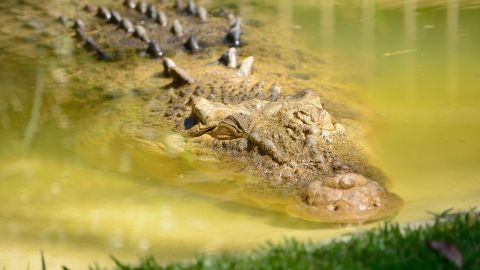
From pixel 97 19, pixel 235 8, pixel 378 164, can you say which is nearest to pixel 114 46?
pixel 97 19

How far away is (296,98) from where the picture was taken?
21.2ft

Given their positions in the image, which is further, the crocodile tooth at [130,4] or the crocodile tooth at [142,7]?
the crocodile tooth at [130,4]

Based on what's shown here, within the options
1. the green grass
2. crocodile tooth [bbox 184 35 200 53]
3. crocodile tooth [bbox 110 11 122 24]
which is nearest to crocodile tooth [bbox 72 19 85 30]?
crocodile tooth [bbox 110 11 122 24]

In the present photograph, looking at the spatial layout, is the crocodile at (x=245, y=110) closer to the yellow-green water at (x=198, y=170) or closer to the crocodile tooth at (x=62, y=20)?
the yellow-green water at (x=198, y=170)

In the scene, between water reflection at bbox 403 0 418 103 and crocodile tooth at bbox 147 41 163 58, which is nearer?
water reflection at bbox 403 0 418 103

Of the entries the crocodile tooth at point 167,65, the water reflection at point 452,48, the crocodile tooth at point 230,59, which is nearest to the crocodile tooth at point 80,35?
the crocodile tooth at point 167,65

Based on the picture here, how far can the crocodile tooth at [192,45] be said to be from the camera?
32.0ft

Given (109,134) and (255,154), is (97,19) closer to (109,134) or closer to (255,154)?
(109,134)

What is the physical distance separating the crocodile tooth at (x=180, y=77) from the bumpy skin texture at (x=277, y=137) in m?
0.04

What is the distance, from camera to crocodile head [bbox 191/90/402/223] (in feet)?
15.8

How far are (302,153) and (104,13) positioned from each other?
7.53m

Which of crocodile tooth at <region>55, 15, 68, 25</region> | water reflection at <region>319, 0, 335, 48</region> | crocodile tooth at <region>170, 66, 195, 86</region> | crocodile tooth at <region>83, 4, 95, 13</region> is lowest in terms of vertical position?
water reflection at <region>319, 0, 335, 48</region>

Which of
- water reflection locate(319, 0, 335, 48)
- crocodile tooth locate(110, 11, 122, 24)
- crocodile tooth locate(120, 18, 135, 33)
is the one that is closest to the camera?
water reflection locate(319, 0, 335, 48)

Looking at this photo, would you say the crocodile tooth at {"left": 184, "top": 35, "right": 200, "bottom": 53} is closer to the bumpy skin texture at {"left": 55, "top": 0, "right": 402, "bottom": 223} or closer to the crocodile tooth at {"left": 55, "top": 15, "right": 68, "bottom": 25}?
the bumpy skin texture at {"left": 55, "top": 0, "right": 402, "bottom": 223}
